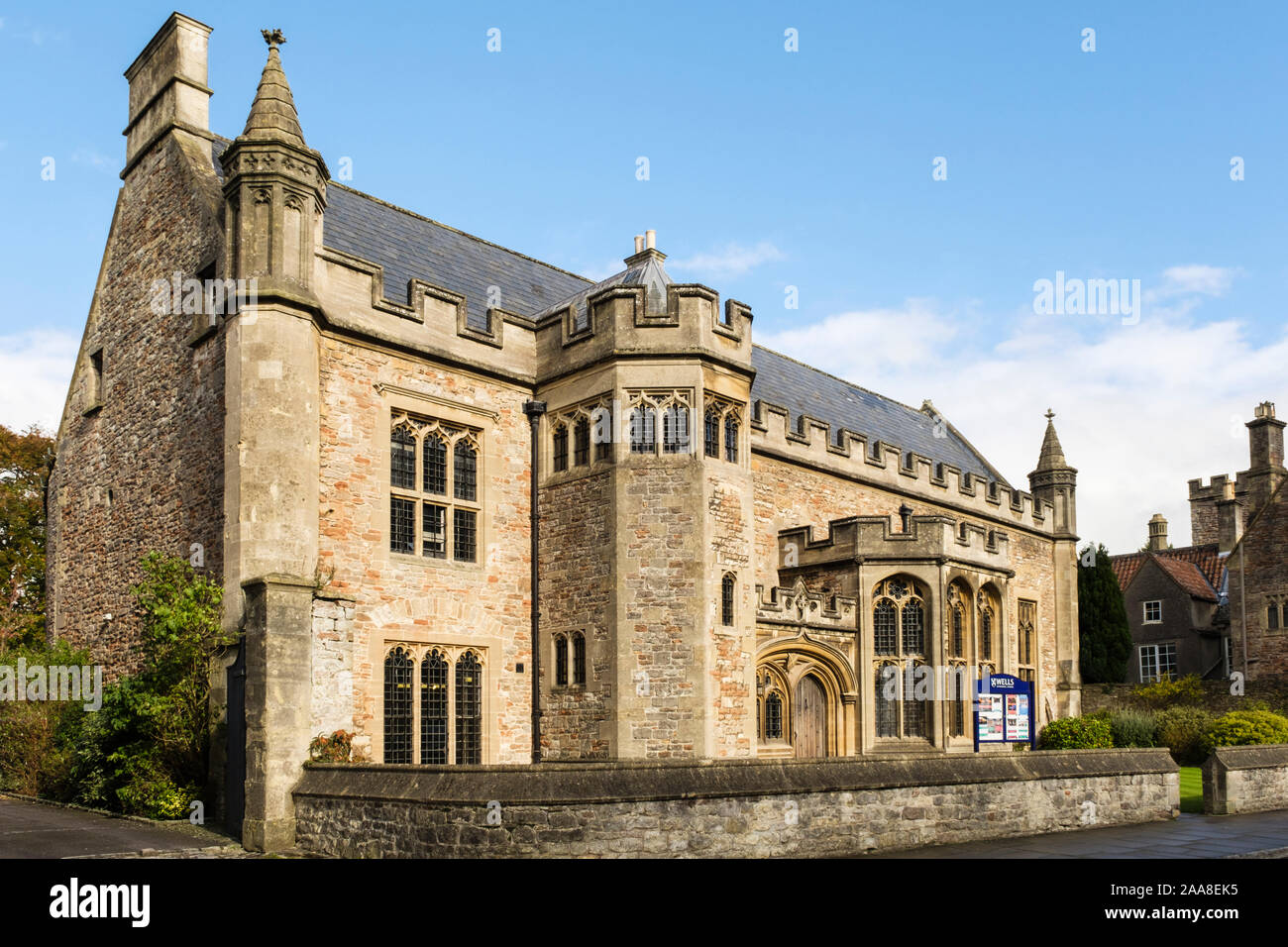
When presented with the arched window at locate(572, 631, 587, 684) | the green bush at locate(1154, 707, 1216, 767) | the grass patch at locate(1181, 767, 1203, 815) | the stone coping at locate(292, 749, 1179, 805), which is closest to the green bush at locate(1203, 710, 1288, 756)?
the grass patch at locate(1181, 767, 1203, 815)

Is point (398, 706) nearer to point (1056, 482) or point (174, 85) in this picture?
point (174, 85)

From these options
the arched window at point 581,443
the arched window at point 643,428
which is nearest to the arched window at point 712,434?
the arched window at point 643,428

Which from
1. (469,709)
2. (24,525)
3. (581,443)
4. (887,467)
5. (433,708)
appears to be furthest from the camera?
(24,525)

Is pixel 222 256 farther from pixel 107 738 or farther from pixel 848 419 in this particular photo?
pixel 848 419

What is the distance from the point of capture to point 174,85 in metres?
21.0

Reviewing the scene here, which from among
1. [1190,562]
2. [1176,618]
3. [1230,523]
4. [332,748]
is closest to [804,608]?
[332,748]

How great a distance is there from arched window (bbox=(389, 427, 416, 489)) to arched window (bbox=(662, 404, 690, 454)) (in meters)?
4.13

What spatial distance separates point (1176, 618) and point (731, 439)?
34921 mm

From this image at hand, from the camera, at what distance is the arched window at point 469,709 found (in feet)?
60.0

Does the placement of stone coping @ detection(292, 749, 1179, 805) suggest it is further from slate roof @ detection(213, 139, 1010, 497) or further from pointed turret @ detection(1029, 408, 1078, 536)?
pointed turret @ detection(1029, 408, 1078, 536)

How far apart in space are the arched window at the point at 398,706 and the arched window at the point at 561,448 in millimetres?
4331

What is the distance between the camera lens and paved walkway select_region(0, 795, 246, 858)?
13.0 meters

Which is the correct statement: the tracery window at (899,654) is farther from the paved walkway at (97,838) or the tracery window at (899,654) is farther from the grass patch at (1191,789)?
the paved walkway at (97,838)
